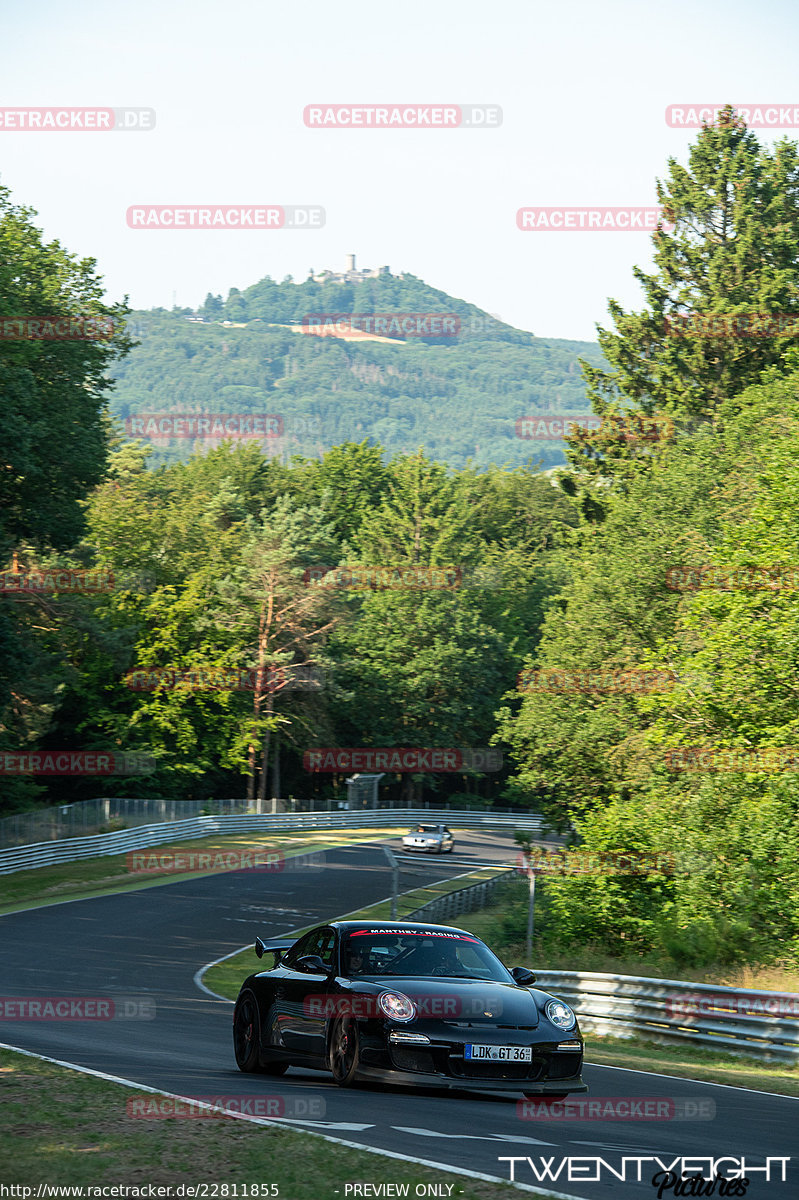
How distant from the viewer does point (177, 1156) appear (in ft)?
21.7

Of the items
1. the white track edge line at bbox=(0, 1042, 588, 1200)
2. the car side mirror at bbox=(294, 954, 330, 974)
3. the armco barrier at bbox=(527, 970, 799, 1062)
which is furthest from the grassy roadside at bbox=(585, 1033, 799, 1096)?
the white track edge line at bbox=(0, 1042, 588, 1200)

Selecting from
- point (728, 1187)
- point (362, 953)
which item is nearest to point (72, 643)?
point (362, 953)

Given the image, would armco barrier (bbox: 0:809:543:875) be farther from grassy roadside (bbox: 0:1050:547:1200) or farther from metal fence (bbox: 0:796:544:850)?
grassy roadside (bbox: 0:1050:547:1200)

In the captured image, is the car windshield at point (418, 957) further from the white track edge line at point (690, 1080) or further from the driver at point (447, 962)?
the white track edge line at point (690, 1080)

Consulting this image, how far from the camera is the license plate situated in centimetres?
873

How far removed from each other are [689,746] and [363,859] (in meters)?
25.6

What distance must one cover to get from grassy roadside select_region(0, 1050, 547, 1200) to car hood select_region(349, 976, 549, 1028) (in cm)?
187

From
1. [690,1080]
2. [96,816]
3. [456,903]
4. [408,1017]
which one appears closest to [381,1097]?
[408,1017]

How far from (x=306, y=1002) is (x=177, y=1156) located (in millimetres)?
3337

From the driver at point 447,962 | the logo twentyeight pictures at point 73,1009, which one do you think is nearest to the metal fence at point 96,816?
the logo twentyeight pictures at point 73,1009

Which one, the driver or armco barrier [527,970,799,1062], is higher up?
the driver

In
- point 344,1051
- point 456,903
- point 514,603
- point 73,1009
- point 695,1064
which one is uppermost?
point 514,603

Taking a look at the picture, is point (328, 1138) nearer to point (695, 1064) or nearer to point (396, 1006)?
point (396, 1006)

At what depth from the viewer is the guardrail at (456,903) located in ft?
106
